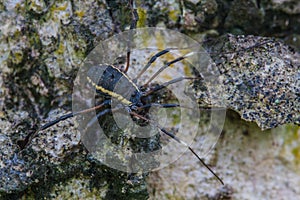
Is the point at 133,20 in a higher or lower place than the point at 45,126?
higher

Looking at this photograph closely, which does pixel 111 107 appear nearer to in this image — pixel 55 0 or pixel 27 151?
pixel 27 151

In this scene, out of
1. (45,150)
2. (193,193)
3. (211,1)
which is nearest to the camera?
(45,150)

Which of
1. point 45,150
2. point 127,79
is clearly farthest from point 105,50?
point 45,150

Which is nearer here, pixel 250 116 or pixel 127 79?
pixel 250 116

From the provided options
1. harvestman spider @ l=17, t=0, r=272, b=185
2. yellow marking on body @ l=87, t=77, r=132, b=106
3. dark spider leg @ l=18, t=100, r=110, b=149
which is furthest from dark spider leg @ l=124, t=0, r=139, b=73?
dark spider leg @ l=18, t=100, r=110, b=149

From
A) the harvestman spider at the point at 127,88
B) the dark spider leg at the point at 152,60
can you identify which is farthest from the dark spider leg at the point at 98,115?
the dark spider leg at the point at 152,60

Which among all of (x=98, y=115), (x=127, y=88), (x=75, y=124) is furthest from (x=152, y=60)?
(x=75, y=124)

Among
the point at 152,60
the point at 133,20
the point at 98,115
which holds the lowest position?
the point at 98,115

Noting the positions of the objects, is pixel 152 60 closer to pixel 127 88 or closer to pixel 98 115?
pixel 127 88

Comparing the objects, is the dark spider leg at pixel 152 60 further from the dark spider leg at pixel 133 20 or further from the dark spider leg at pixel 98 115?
the dark spider leg at pixel 98 115
